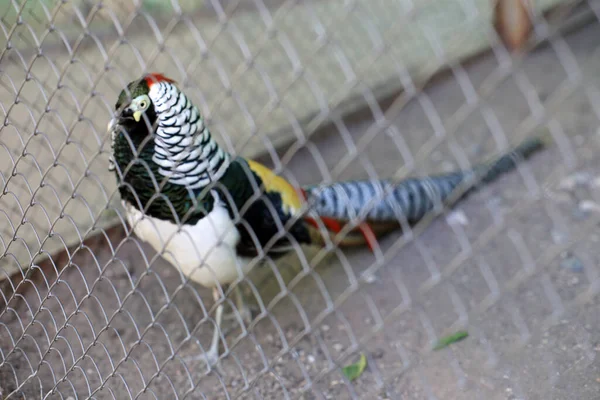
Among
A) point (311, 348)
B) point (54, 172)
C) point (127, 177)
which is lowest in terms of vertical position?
point (311, 348)

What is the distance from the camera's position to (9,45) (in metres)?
1.95

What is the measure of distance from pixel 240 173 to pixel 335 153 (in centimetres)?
176

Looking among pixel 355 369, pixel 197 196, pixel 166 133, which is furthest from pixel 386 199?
pixel 166 133

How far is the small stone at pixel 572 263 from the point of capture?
2.89 meters

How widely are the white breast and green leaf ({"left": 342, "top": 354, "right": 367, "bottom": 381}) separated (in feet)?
1.97

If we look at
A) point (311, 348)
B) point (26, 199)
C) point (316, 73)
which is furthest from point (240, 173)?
point (316, 73)

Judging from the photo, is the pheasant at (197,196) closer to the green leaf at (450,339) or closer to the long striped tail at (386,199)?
the long striped tail at (386,199)

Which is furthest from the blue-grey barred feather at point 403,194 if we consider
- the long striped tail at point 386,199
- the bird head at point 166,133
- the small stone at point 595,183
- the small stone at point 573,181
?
the bird head at point 166,133

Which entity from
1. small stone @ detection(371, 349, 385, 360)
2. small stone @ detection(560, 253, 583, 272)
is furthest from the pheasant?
small stone @ detection(560, 253, 583, 272)

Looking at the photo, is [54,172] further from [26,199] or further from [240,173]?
[240,173]

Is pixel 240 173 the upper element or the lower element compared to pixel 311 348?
upper

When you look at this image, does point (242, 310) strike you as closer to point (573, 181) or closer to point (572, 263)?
point (572, 263)

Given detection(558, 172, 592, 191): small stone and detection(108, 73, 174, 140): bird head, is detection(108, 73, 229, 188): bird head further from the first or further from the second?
detection(558, 172, 592, 191): small stone

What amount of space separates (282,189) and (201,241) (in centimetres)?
50
